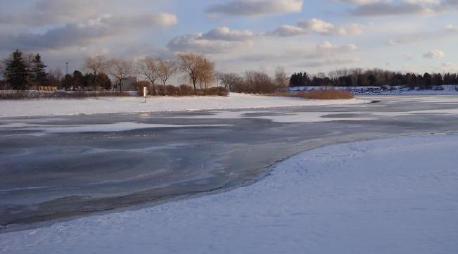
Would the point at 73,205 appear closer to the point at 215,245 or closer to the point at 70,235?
the point at 70,235

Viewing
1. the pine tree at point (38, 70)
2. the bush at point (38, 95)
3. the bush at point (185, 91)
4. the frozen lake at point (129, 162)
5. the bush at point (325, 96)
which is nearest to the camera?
the frozen lake at point (129, 162)

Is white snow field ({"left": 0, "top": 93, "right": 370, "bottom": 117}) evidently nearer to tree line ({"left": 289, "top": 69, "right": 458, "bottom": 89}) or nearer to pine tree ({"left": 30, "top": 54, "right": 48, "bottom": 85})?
pine tree ({"left": 30, "top": 54, "right": 48, "bottom": 85})

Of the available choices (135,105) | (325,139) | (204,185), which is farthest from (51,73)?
(204,185)

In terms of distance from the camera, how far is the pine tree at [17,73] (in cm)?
6550

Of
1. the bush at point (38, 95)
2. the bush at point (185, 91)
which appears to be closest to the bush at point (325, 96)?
the bush at point (185, 91)

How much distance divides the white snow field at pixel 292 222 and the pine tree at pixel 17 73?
60355 millimetres

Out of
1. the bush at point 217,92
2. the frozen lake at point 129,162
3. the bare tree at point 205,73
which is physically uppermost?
the bare tree at point 205,73

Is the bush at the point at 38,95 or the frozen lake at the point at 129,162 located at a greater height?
the bush at the point at 38,95

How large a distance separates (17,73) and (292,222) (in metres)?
64.4

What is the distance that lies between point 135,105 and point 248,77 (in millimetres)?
57931

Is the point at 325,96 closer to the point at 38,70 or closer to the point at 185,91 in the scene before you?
the point at 185,91

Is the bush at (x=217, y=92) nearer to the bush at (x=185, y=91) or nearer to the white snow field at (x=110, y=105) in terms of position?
the bush at (x=185, y=91)

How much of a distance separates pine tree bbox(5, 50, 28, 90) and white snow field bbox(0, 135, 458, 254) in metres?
60.4

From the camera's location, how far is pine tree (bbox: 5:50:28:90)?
65500 mm
